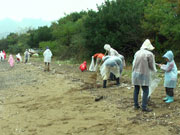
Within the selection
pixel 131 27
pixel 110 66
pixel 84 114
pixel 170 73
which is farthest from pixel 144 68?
pixel 131 27

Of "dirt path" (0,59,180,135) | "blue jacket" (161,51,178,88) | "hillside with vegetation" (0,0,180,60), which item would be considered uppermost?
"hillside with vegetation" (0,0,180,60)

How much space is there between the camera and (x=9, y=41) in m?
55.7

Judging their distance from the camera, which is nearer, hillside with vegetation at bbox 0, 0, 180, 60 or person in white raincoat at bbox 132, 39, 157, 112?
person in white raincoat at bbox 132, 39, 157, 112

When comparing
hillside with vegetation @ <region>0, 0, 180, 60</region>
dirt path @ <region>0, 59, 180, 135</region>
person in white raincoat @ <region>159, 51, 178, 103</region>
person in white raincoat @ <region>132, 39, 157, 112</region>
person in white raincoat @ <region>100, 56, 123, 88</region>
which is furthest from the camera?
hillside with vegetation @ <region>0, 0, 180, 60</region>

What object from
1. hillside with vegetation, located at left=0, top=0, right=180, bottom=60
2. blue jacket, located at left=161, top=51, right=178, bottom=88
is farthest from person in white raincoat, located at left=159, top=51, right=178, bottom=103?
hillside with vegetation, located at left=0, top=0, right=180, bottom=60

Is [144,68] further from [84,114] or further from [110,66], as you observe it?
[110,66]

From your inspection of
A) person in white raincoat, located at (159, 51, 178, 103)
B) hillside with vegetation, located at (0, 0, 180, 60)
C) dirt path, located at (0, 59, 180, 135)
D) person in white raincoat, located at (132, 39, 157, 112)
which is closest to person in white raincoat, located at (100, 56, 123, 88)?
dirt path, located at (0, 59, 180, 135)

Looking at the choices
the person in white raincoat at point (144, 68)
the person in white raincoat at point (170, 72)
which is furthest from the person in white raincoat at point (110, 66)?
the person in white raincoat at point (144, 68)

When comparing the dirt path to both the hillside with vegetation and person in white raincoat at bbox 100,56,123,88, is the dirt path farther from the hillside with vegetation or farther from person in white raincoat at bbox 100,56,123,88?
the hillside with vegetation

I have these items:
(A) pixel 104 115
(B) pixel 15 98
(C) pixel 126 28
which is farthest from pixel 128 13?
(A) pixel 104 115

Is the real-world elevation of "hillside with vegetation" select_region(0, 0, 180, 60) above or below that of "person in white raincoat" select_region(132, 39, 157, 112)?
above

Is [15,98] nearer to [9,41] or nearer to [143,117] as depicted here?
[143,117]

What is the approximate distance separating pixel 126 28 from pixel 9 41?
45139mm

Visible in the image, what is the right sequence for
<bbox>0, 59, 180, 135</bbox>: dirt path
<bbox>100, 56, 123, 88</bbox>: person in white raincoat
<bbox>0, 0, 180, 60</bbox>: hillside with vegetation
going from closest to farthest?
<bbox>0, 59, 180, 135</bbox>: dirt path, <bbox>100, 56, 123, 88</bbox>: person in white raincoat, <bbox>0, 0, 180, 60</bbox>: hillside with vegetation
